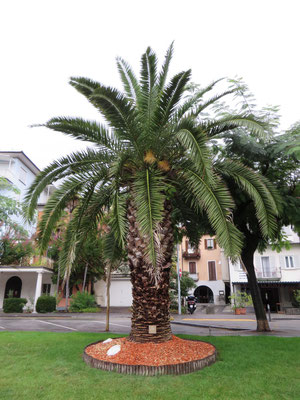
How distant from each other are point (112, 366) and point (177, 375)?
1.34 m

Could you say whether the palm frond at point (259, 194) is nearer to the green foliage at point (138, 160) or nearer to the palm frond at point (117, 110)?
the green foliage at point (138, 160)

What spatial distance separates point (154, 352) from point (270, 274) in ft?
88.0

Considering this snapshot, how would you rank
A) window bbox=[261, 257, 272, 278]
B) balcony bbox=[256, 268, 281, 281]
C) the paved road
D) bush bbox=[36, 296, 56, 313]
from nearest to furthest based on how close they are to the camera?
1. the paved road
2. bush bbox=[36, 296, 56, 313]
3. balcony bbox=[256, 268, 281, 281]
4. window bbox=[261, 257, 272, 278]

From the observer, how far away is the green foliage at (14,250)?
72.4 feet

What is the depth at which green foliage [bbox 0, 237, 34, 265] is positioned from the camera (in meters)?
22.1

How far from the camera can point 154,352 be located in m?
6.74

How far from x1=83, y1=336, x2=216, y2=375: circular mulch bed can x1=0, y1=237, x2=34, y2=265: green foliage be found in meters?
17.0

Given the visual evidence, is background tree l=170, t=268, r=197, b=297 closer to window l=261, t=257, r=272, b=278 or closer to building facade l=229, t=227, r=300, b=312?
building facade l=229, t=227, r=300, b=312

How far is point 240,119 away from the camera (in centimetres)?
728

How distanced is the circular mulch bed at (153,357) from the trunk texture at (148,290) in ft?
0.93

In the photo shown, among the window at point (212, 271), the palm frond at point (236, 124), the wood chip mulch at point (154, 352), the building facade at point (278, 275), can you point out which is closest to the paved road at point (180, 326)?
the wood chip mulch at point (154, 352)

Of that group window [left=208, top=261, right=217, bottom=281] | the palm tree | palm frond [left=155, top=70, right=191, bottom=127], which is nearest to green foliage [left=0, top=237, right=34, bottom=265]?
the palm tree

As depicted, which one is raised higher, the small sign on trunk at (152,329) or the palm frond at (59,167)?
the palm frond at (59,167)

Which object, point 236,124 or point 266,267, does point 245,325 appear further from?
point 266,267
